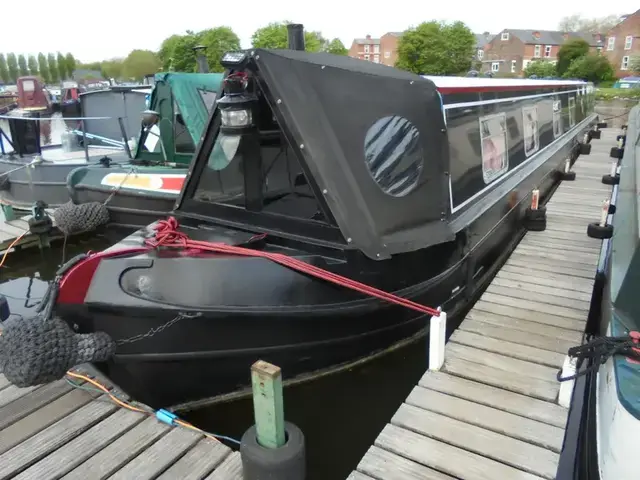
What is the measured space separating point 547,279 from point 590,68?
51.6 m

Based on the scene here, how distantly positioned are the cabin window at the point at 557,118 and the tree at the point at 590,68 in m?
43.5

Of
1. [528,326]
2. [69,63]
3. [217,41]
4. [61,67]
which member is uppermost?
[69,63]

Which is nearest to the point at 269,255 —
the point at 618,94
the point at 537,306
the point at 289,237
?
the point at 289,237

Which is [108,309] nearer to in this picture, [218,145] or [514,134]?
[218,145]

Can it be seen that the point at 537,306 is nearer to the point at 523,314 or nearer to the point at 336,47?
the point at 523,314

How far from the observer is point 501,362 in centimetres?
339

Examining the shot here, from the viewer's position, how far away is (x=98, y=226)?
811 centimetres

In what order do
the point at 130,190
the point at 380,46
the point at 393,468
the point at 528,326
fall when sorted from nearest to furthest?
the point at 393,468
the point at 528,326
the point at 130,190
the point at 380,46

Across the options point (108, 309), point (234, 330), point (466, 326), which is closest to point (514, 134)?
point (466, 326)

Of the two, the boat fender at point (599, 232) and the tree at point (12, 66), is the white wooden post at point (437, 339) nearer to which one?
the boat fender at point (599, 232)

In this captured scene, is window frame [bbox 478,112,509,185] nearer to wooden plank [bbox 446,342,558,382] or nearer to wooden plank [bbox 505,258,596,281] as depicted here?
wooden plank [bbox 505,258,596,281]

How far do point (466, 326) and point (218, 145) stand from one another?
2.37 m

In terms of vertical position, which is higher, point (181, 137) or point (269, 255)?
point (181, 137)

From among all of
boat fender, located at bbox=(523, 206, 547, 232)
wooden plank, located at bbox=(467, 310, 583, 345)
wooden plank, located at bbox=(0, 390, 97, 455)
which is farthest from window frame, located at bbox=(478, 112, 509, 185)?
wooden plank, located at bbox=(0, 390, 97, 455)
